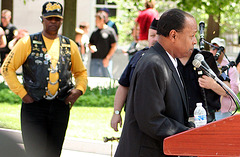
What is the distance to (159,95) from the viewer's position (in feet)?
11.7

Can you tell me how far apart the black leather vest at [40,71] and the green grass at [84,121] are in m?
2.94

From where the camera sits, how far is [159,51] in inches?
151

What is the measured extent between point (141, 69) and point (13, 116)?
7603 mm

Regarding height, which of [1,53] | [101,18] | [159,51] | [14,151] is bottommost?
[1,53]

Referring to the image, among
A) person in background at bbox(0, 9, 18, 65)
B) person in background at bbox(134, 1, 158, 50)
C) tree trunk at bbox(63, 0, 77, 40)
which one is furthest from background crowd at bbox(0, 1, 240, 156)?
person in background at bbox(0, 9, 18, 65)

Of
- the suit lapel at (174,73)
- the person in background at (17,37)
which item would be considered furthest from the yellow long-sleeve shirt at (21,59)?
the person in background at (17,37)

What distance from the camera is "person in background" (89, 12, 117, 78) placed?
13.6 metres

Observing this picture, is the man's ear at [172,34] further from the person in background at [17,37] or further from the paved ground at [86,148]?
the person in background at [17,37]

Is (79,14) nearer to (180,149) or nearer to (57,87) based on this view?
(57,87)

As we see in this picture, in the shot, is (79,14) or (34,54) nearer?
(34,54)

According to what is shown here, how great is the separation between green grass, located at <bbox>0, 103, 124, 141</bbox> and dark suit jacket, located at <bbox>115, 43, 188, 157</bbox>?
210 inches

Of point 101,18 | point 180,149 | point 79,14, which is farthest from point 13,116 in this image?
point 79,14

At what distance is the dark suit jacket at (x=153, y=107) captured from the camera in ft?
11.7

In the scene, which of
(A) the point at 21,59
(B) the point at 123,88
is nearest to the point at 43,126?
(A) the point at 21,59
